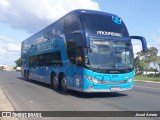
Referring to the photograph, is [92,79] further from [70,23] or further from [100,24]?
[70,23]

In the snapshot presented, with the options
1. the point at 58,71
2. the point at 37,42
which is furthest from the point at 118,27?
the point at 37,42

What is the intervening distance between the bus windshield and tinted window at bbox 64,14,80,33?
142 cm

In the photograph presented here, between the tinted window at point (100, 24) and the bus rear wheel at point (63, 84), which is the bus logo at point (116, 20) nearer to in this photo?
the tinted window at point (100, 24)

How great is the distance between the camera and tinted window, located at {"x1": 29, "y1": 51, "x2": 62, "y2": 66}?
1792 centimetres

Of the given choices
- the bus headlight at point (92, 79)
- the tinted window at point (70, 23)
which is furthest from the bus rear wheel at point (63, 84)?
the bus headlight at point (92, 79)

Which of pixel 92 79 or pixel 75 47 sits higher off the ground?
pixel 75 47

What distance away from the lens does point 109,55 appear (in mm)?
14477

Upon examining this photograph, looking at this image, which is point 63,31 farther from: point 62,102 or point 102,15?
point 62,102

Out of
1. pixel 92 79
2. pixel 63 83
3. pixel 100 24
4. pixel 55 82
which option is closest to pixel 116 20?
pixel 100 24

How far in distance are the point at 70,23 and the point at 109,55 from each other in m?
2.94

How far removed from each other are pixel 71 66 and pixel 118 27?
2892 millimetres

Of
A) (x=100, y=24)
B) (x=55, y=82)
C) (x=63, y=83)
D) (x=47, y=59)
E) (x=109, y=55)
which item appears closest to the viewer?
(x=109, y=55)

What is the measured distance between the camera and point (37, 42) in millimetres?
24562

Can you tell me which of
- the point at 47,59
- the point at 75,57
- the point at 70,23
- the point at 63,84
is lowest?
the point at 63,84
